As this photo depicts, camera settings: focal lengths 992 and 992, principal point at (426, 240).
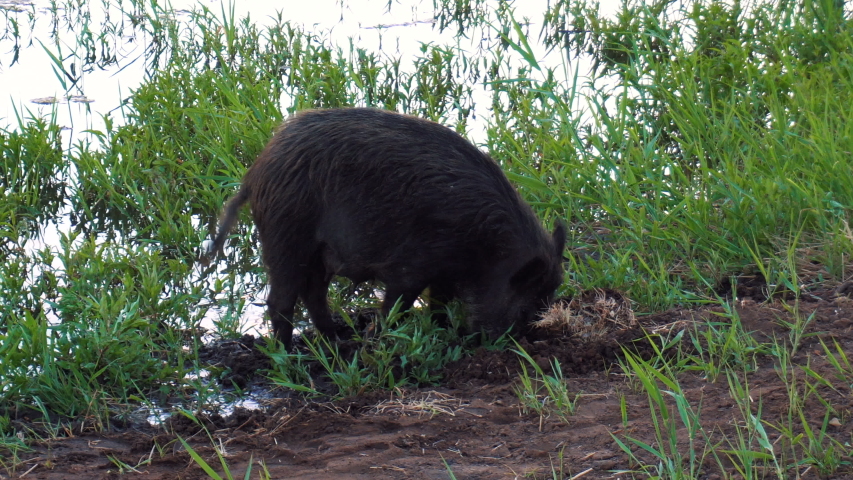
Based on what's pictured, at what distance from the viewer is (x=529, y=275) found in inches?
159

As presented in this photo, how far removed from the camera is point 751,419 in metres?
2.73

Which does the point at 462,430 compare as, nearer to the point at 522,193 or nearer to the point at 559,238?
the point at 559,238

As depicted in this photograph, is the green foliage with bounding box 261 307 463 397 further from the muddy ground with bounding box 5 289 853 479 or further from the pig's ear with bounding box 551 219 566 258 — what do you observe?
the pig's ear with bounding box 551 219 566 258

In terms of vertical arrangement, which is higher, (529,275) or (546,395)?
(529,275)

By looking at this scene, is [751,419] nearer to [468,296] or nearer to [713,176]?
[468,296]

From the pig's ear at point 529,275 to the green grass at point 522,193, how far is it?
0.31 meters

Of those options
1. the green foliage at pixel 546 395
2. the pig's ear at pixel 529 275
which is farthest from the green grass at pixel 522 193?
the pig's ear at pixel 529 275

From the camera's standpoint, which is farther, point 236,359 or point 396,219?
point 236,359

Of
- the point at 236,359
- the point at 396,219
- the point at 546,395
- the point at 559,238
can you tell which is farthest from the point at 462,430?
the point at 236,359

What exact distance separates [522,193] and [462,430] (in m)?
2.21

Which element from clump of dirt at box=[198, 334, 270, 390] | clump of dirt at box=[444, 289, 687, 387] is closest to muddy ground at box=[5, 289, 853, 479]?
clump of dirt at box=[444, 289, 687, 387]

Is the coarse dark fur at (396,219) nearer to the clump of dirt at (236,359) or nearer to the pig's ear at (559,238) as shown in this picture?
the pig's ear at (559,238)

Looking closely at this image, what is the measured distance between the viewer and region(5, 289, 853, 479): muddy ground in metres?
2.88

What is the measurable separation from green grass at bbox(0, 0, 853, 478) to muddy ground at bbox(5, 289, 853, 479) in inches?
2.7
